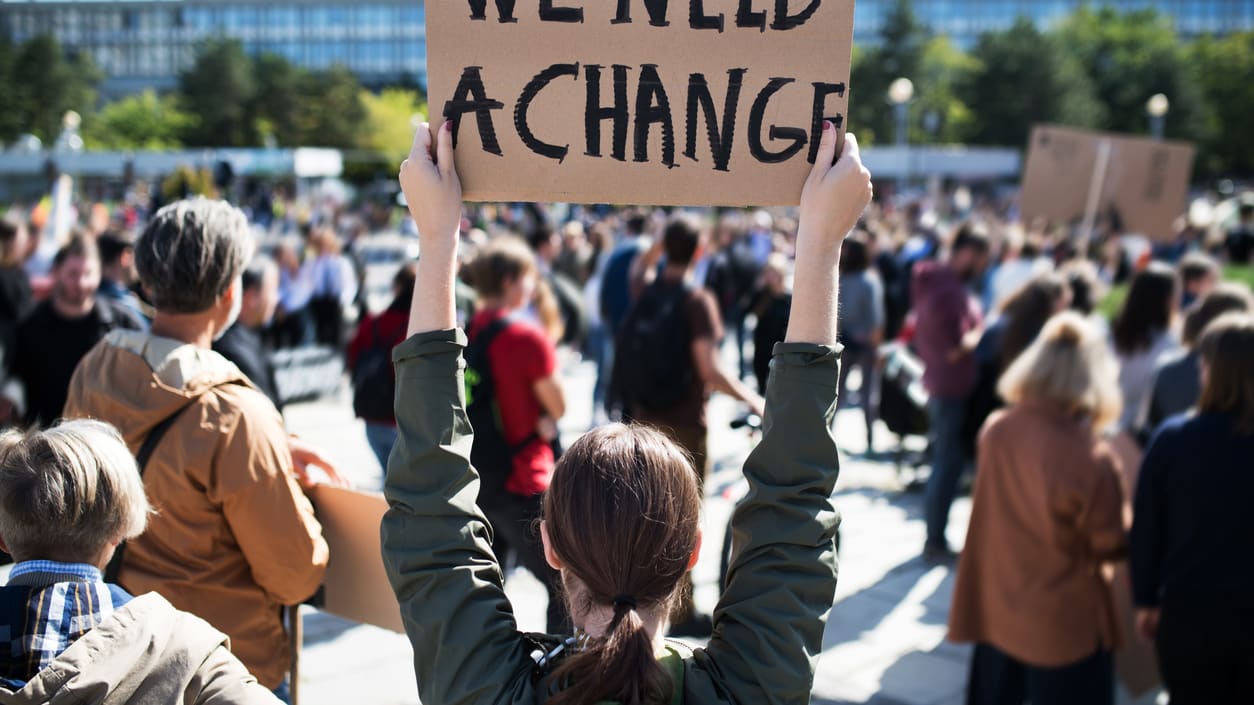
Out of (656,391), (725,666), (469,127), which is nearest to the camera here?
(725,666)

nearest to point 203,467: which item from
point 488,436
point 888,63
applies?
point 488,436

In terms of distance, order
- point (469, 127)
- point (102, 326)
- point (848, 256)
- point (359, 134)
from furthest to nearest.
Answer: point (359, 134) → point (848, 256) → point (102, 326) → point (469, 127)

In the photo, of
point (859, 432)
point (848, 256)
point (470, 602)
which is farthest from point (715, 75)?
point (859, 432)

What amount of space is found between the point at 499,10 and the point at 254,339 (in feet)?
10.2

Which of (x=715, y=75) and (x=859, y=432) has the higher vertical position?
(x=715, y=75)

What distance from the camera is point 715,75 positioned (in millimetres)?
1760

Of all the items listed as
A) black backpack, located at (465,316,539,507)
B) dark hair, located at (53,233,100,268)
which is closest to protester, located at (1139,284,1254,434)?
black backpack, located at (465,316,539,507)

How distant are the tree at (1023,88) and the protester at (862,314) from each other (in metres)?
60.3

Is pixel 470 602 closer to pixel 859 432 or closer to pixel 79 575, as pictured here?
pixel 79 575

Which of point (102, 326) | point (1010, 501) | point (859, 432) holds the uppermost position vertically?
point (102, 326)

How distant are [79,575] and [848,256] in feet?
23.7

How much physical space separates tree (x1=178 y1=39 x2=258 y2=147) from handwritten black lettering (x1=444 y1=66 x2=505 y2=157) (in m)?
81.8

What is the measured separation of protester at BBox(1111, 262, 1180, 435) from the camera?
5270mm

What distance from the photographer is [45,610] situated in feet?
5.60
